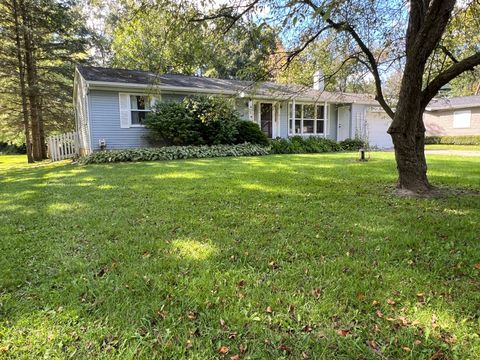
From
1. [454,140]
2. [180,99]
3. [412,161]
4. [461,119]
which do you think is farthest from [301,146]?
[461,119]

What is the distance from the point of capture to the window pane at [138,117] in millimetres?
13798

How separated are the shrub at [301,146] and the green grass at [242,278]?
31.5ft

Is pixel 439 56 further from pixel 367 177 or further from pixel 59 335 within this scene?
pixel 59 335

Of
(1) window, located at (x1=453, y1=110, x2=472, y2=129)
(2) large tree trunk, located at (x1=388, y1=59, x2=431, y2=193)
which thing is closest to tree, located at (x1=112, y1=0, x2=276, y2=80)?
(2) large tree trunk, located at (x1=388, y1=59, x2=431, y2=193)

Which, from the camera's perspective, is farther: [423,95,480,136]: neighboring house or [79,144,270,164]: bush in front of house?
[423,95,480,136]: neighboring house

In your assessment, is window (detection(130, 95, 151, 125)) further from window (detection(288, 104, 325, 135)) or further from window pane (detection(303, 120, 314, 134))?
window pane (detection(303, 120, 314, 134))

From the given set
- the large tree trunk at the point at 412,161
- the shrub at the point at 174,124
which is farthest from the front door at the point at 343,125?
the large tree trunk at the point at 412,161

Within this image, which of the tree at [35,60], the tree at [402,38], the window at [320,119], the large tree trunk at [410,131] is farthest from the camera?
the window at [320,119]

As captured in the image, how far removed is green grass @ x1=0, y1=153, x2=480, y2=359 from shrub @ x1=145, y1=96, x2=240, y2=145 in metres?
7.98

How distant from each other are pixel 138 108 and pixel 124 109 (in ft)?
2.04

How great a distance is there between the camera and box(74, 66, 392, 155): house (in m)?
13.0

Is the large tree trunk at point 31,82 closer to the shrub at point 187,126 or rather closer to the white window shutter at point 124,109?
the white window shutter at point 124,109

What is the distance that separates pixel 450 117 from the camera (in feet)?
80.2

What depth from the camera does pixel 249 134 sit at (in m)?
14.5
